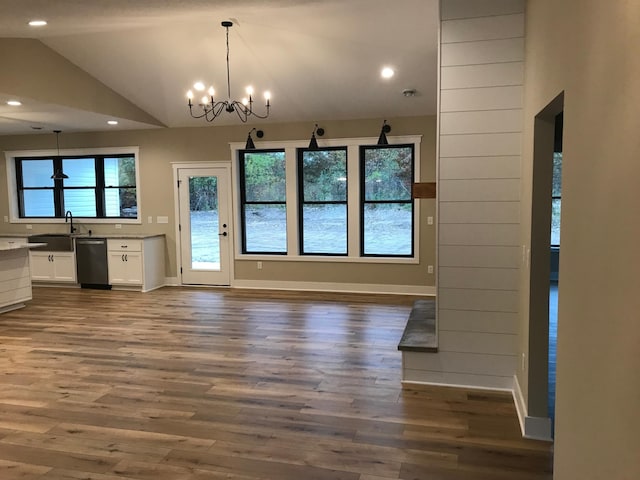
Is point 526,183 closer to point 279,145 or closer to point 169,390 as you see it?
point 169,390

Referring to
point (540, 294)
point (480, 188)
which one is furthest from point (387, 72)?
point (540, 294)

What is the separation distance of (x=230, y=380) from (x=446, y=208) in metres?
2.17

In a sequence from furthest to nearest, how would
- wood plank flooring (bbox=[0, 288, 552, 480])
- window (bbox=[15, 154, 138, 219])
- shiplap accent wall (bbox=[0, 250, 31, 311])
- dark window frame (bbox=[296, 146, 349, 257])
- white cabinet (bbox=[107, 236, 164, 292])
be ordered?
window (bbox=[15, 154, 138, 219]) < white cabinet (bbox=[107, 236, 164, 292]) < dark window frame (bbox=[296, 146, 349, 257]) < shiplap accent wall (bbox=[0, 250, 31, 311]) < wood plank flooring (bbox=[0, 288, 552, 480])

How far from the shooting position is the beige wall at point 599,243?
137 centimetres

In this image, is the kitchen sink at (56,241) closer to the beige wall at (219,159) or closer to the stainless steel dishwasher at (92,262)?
the stainless steel dishwasher at (92,262)

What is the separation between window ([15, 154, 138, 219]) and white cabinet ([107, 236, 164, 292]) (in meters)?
0.74

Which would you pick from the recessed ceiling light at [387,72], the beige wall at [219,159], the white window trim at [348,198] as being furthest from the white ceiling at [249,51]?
Answer: the white window trim at [348,198]

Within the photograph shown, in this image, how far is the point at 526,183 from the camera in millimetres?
3252

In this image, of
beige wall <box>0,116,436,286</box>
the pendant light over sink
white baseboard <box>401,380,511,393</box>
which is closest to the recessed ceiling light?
beige wall <box>0,116,436,286</box>

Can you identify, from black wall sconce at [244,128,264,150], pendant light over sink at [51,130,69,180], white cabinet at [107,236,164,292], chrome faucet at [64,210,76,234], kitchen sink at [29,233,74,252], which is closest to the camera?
black wall sconce at [244,128,264,150]

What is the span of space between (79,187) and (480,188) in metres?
7.36

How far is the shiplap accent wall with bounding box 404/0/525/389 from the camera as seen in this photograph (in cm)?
348

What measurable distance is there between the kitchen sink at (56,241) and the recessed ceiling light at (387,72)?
5555mm

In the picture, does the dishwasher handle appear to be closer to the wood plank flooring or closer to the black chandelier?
the wood plank flooring
